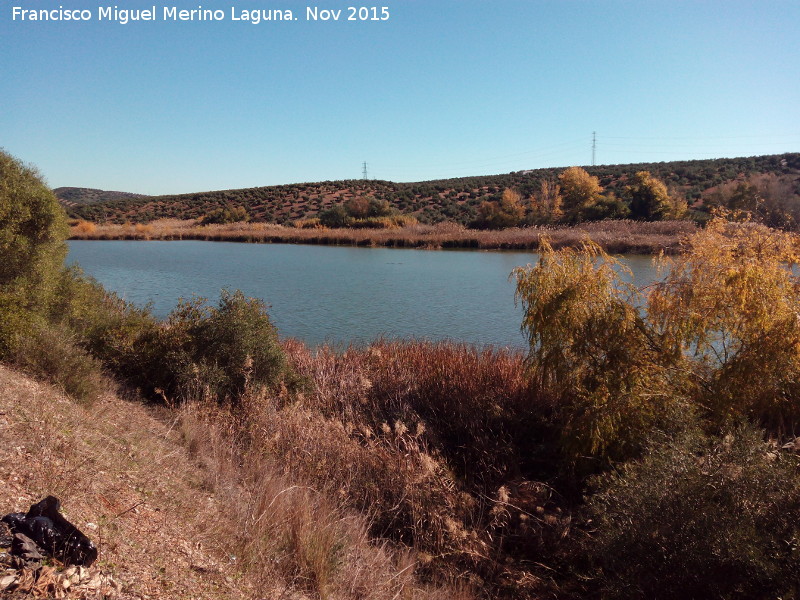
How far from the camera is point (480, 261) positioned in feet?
107

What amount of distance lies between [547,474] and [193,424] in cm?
451

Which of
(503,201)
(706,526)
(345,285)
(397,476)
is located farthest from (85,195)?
(706,526)

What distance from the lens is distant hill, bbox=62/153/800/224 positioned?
63.1m

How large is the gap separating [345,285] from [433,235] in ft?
79.8

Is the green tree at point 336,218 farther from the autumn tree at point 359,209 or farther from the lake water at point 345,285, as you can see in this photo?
the lake water at point 345,285

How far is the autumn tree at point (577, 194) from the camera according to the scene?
49344 mm

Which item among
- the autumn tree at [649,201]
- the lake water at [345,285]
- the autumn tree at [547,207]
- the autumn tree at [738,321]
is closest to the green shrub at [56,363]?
the lake water at [345,285]

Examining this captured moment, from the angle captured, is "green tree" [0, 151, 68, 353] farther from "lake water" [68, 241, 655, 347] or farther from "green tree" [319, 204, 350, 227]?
"green tree" [319, 204, 350, 227]

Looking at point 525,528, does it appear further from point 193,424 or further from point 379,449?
point 193,424

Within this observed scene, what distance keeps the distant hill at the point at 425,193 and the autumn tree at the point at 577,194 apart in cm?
946

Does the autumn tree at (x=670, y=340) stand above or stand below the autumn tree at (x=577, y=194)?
below

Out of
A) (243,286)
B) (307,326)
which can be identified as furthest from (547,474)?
(243,286)

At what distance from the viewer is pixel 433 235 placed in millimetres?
45938

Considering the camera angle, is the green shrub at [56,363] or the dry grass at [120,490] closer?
the dry grass at [120,490]
